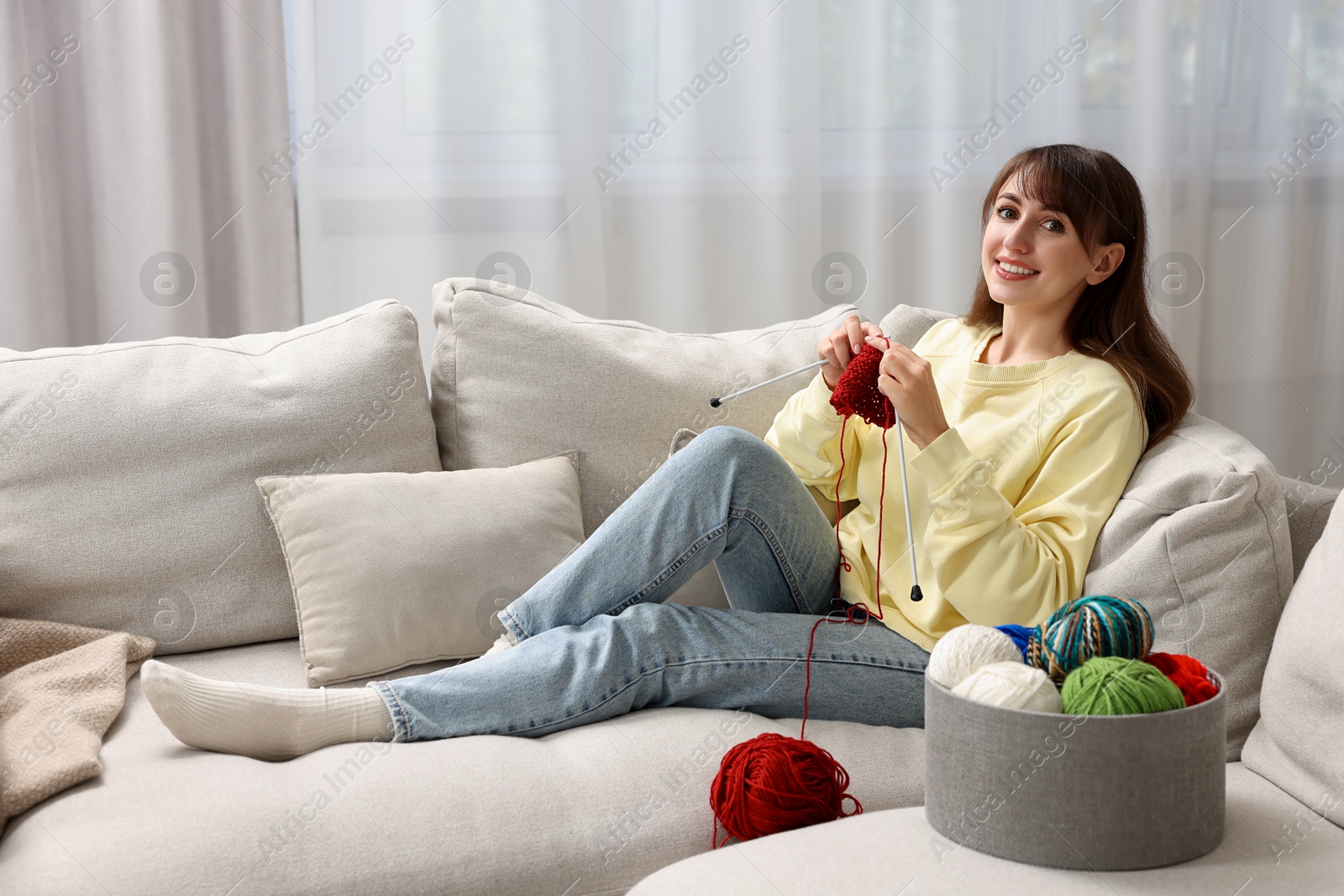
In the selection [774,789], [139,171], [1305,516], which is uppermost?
[139,171]

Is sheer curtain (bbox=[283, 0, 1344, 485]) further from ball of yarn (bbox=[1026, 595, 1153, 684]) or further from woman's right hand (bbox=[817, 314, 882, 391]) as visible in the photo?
ball of yarn (bbox=[1026, 595, 1153, 684])

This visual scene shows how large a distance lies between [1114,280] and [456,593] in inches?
40.6

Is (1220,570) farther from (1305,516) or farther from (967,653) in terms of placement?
(967,653)

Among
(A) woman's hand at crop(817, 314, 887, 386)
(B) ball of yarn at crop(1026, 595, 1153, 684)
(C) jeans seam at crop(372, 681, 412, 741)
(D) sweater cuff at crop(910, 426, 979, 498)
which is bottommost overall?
(C) jeans seam at crop(372, 681, 412, 741)

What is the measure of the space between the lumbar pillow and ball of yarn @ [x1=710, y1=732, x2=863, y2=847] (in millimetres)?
467

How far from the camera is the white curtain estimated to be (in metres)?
2.15

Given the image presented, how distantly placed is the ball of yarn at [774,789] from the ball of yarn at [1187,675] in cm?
37

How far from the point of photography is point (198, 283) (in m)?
2.26

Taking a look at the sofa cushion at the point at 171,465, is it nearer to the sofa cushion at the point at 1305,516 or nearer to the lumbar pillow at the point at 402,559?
the lumbar pillow at the point at 402,559

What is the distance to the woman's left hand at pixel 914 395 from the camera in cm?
137

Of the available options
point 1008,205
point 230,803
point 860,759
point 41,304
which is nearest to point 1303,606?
point 860,759

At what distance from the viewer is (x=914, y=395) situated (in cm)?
137

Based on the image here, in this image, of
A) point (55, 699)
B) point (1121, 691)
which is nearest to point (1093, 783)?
point (1121, 691)

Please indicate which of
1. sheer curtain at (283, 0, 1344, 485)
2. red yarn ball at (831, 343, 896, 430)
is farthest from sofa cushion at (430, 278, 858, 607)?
sheer curtain at (283, 0, 1344, 485)
